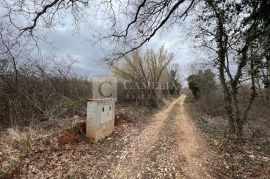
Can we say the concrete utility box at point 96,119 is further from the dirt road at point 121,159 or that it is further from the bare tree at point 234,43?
the bare tree at point 234,43

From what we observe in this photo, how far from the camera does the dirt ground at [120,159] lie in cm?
624

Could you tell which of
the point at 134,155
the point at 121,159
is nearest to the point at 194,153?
the point at 134,155

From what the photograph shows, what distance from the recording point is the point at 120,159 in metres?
7.40

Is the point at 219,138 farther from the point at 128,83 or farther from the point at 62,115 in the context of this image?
the point at 128,83

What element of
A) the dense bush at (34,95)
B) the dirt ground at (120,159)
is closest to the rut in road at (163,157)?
the dirt ground at (120,159)

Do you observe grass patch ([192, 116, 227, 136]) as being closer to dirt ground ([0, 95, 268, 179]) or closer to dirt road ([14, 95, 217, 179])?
dirt ground ([0, 95, 268, 179])

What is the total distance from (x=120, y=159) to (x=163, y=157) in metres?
1.41

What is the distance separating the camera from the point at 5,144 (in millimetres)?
7188

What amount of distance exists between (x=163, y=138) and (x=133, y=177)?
425 centimetres

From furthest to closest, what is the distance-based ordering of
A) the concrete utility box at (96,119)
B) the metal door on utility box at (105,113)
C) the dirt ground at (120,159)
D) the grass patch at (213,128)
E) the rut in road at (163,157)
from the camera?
1. the grass patch at (213,128)
2. the metal door on utility box at (105,113)
3. the concrete utility box at (96,119)
4. the rut in road at (163,157)
5. the dirt ground at (120,159)

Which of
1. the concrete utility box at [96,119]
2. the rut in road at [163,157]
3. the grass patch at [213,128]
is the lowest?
the rut in road at [163,157]

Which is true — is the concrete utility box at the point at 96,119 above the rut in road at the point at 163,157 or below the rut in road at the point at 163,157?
above

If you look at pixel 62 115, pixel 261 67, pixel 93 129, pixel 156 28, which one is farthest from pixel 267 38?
pixel 62 115

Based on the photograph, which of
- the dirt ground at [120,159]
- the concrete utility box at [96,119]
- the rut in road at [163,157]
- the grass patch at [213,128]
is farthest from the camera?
the grass patch at [213,128]
